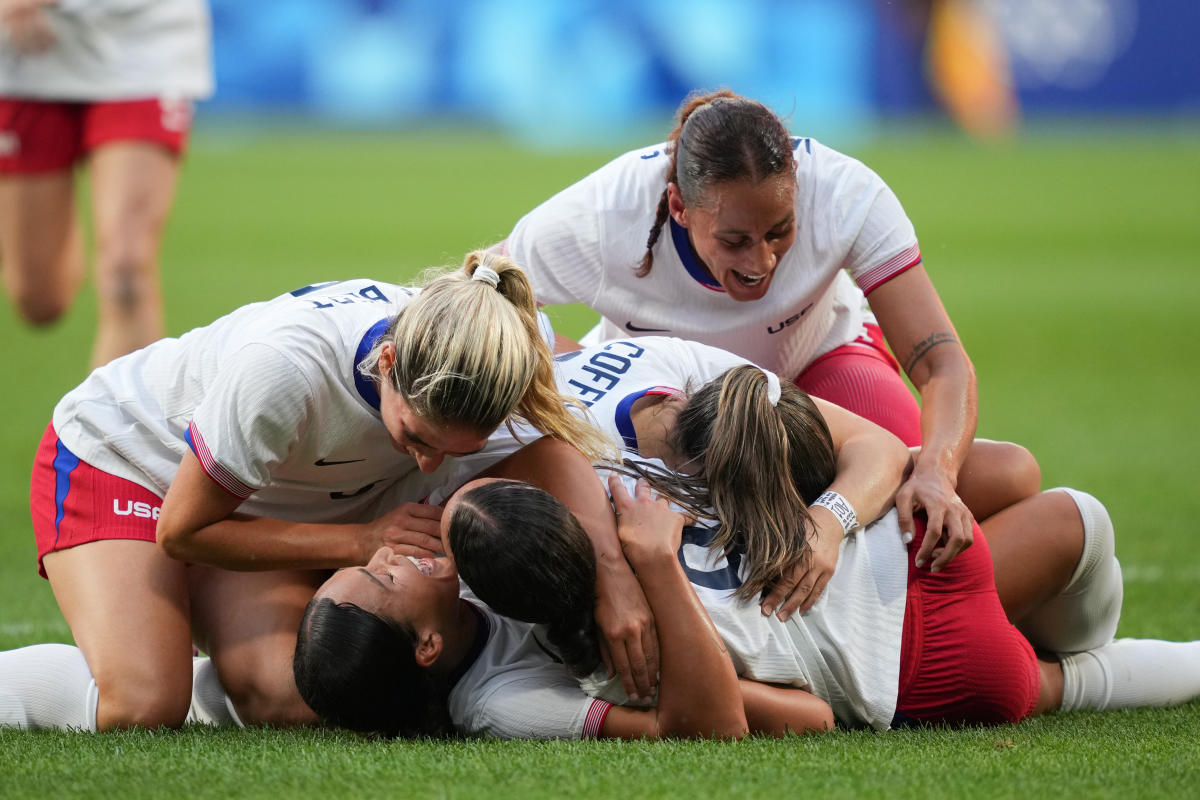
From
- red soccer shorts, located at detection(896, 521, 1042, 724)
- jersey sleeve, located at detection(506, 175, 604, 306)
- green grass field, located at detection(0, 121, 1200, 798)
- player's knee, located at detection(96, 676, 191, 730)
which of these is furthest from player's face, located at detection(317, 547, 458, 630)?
jersey sleeve, located at detection(506, 175, 604, 306)

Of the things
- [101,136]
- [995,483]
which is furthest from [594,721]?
[101,136]

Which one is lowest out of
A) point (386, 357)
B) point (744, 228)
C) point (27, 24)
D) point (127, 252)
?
point (127, 252)

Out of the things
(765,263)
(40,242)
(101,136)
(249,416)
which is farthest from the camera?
(40,242)

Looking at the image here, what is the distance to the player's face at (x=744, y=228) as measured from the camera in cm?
391

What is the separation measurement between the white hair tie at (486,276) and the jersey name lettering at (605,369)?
19.0 inches

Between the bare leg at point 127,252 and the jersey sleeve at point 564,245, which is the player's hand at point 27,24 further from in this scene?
the jersey sleeve at point 564,245

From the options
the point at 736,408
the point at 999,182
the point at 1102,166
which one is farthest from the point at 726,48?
the point at 736,408

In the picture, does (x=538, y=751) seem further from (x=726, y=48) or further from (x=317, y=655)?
(x=726, y=48)

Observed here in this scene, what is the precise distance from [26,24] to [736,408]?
14.0 feet

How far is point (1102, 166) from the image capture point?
22219mm

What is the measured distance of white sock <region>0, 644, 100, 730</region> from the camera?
350 cm

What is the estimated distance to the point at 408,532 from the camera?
3.41 metres

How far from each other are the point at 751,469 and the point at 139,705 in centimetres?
158

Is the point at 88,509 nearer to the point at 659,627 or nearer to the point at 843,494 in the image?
the point at 659,627
